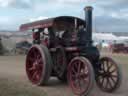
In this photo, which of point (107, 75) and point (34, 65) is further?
point (34, 65)

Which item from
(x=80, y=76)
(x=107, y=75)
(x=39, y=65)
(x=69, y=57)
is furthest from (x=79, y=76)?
(x=39, y=65)

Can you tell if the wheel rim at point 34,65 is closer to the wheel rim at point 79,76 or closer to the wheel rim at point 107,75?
the wheel rim at point 79,76

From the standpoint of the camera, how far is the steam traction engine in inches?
341

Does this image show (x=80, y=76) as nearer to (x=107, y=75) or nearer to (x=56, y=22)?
(x=107, y=75)

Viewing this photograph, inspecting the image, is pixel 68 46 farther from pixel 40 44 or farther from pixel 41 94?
pixel 41 94

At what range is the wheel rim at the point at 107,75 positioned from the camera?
9.23 metres

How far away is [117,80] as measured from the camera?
9.02 meters

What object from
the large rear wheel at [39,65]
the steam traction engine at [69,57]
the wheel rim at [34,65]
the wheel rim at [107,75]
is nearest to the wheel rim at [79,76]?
the steam traction engine at [69,57]

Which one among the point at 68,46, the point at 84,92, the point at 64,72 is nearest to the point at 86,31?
the point at 68,46

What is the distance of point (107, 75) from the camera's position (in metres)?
9.43

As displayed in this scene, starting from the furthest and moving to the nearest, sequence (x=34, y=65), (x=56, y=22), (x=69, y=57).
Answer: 1. (x=34, y=65)
2. (x=56, y=22)
3. (x=69, y=57)

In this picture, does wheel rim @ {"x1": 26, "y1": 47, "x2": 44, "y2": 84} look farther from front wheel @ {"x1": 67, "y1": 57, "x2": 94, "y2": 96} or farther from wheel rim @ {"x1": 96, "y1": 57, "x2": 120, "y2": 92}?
wheel rim @ {"x1": 96, "y1": 57, "x2": 120, "y2": 92}

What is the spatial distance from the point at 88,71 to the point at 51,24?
7.61 ft

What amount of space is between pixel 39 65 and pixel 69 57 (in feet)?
3.42
